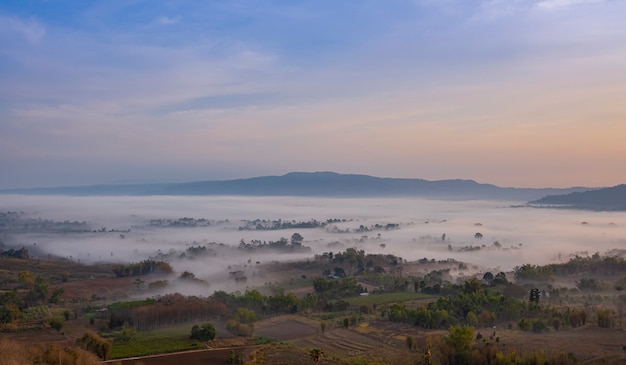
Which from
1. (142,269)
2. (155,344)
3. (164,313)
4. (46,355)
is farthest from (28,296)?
(46,355)

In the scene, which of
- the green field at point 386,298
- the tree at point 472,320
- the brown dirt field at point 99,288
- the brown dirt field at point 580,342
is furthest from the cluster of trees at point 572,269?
the brown dirt field at point 99,288

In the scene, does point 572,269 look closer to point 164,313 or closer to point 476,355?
point 476,355

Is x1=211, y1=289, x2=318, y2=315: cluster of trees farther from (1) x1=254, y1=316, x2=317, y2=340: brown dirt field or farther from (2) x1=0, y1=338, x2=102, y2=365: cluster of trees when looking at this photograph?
(2) x1=0, y1=338, x2=102, y2=365: cluster of trees

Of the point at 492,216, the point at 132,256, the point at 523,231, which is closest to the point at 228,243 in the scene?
the point at 132,256

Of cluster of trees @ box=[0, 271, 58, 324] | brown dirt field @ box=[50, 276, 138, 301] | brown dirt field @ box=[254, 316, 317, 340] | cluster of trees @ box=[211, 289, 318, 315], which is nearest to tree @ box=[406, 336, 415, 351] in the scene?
brown dirt field @ box=[254, 316, 317, 340]

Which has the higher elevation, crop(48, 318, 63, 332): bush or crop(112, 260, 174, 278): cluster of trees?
crop(48, 318, 63, 332): bush

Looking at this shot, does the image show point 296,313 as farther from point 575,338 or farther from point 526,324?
point 575,338
